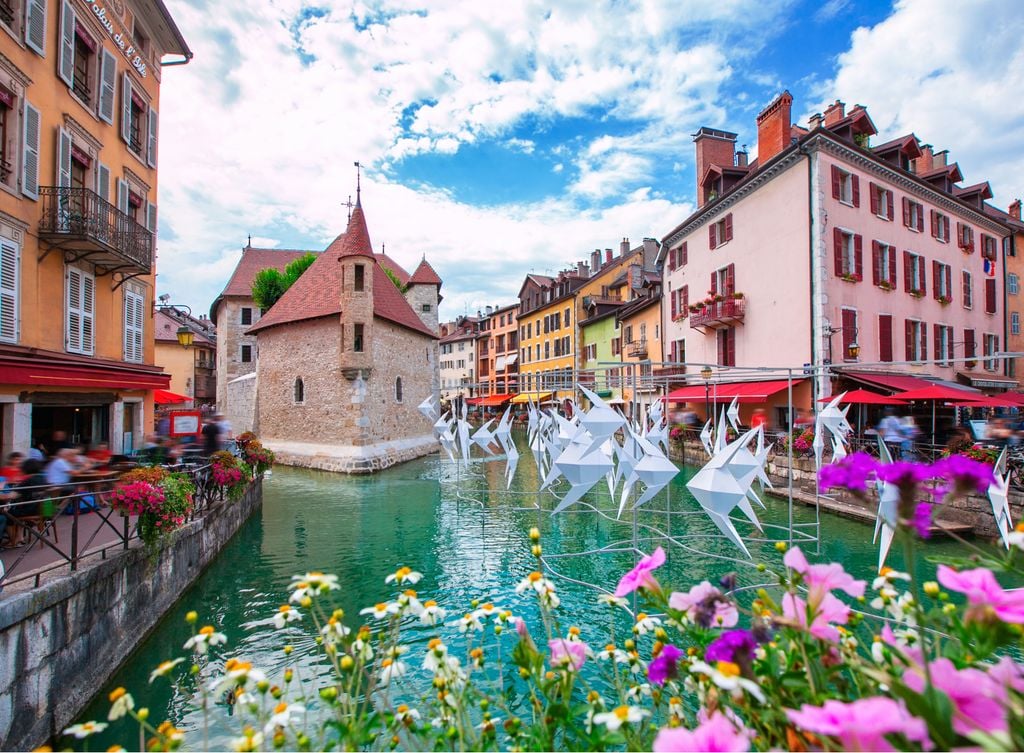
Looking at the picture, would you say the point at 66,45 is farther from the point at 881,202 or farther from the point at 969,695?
the point at 881,202

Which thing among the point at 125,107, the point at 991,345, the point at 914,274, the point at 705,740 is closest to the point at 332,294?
the point at 125,107

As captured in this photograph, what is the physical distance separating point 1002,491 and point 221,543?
13.1 metres

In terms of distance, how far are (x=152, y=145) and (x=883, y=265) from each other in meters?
23.1

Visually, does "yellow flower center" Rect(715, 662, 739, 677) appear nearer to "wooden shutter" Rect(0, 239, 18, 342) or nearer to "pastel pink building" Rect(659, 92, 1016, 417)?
"wooden shutter" Rect(0, 239, 18, 342)

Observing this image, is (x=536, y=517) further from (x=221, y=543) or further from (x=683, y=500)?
(x=221, y=543)

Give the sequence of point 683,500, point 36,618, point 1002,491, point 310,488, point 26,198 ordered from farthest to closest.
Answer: point 310,488 < point 683,500 < point 26,198 < point 1002,491 < point 36,618

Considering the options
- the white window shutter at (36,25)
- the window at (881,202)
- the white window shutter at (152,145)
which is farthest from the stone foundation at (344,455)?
the window at (881,202)

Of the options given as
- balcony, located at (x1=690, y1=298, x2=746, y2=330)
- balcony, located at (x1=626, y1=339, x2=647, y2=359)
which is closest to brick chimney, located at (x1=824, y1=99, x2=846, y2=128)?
balcony, located at (x1=690, y1=298, x2=746, y2=330)

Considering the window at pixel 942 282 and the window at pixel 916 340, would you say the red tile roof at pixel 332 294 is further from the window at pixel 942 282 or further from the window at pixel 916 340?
the window at pixel 942 282

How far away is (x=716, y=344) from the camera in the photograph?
22.5m

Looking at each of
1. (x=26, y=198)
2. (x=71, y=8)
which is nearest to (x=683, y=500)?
(x=26, y=198)

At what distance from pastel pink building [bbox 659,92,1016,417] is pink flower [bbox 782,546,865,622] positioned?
54.2 feet

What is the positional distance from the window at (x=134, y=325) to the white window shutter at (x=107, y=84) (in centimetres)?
385

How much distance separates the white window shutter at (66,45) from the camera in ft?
33.7
